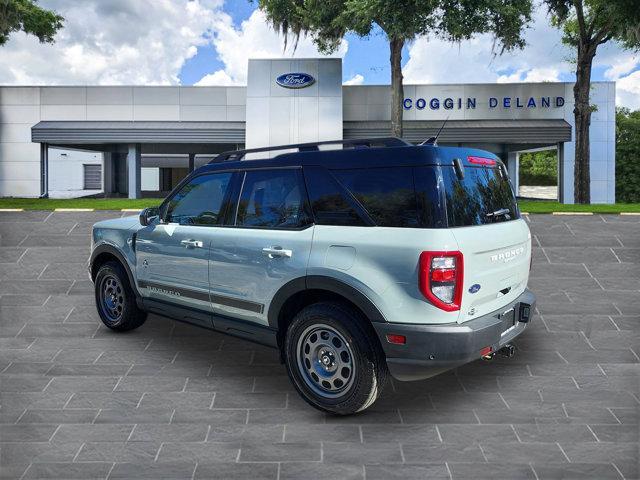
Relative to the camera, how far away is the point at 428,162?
3.93 metres

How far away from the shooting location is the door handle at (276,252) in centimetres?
446

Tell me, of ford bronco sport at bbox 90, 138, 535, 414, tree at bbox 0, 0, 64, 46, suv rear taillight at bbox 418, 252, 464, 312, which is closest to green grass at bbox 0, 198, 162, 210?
tree at bbox 0, 0, 64, 46

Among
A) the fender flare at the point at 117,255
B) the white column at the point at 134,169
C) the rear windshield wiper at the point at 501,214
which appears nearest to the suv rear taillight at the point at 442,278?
the rear windshield wiper at the point at 501,214

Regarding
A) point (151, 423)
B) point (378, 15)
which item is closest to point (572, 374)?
point (151, 423)

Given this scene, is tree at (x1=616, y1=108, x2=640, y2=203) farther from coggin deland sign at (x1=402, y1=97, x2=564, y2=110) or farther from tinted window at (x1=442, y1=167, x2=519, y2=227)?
tinted window at (x1=442, y1=167, x2=519, y2=227)

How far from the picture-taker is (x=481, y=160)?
449 centimetres

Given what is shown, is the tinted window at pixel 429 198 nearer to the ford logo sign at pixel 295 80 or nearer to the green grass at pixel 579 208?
the green grass at pixel 579 208

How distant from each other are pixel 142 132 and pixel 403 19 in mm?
14363

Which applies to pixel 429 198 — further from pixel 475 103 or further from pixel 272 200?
pixel 475 103

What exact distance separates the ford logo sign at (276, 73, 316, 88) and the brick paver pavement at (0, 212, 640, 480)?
1884cm

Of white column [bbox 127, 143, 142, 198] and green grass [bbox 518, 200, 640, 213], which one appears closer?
green grass [bbox 518, 200, 640, 213]

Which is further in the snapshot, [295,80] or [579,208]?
[295,80]

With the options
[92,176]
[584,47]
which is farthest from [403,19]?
[92,176]

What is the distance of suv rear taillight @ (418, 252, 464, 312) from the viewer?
378 cm
